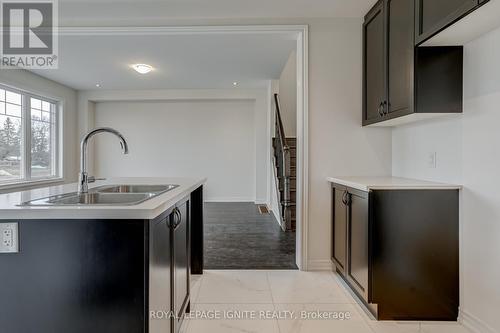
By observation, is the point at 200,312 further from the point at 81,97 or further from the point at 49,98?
the point at 81,97

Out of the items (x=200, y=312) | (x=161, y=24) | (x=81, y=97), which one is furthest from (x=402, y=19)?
(x=81, y=97)

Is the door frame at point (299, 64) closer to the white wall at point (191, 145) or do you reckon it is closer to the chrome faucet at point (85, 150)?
the chrome faucet at point (85, 150)

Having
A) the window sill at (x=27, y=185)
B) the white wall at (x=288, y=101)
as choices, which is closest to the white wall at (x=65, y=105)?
the window sill at (x=27, y=185)

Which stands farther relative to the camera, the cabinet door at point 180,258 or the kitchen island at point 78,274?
the cabinet door at point 180,258

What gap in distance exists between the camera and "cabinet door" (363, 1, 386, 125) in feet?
8.80

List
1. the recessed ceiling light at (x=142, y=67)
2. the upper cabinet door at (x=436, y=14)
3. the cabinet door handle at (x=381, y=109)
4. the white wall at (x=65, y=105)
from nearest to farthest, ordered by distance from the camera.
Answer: the upper cabinet door at (x=436, y=14) < the cabinet door handle at (x=381, y=109) < the recessed ceiling light at (x=142, y=67) < the white wall at (x=65, y=105)

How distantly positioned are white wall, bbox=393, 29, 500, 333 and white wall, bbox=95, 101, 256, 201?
5.56 metres

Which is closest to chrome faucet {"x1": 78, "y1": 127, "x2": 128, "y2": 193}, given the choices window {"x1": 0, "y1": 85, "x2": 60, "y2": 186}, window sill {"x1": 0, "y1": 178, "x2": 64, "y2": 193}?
window sill {"x1": 0, "y1": 178, "x2": 64, "y2": 193}

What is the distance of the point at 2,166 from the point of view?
5.05m

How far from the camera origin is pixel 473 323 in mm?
2037

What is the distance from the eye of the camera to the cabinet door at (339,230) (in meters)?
2.67

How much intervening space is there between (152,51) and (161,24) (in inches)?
44.9

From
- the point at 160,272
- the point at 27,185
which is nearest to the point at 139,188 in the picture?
the point at 160,272

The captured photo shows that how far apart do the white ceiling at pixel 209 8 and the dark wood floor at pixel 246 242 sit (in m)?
2.50
